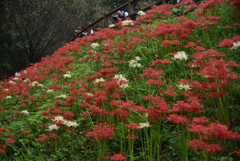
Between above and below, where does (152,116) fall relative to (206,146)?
above

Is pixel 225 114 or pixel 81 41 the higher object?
pixel 81 41

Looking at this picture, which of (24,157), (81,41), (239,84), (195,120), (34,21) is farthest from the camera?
(34,21)

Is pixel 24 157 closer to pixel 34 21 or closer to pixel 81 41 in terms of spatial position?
pixel 81 41

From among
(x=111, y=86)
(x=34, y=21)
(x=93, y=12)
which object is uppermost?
(x=93, y=12)

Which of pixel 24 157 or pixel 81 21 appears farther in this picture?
→ pixel 81 21

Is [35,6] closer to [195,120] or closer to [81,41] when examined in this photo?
[81,41]

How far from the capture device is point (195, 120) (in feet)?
7.77

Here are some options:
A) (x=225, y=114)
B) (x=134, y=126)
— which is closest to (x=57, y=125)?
(x=134, y=126)

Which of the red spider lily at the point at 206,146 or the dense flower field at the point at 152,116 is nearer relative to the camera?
the red spider lily at the point at 206,146

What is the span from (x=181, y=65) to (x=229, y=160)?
2.47 meters

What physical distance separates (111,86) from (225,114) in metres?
1.55

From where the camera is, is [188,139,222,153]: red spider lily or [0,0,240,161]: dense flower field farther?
[0,0,240,161]: dense flower field

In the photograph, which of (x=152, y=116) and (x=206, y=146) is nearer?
(x=206, y=146)

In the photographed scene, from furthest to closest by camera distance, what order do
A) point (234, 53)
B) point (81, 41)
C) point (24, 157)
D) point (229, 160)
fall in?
point (81, 41) → point (234, 53) → point (24, 157) → point (229, 160)
